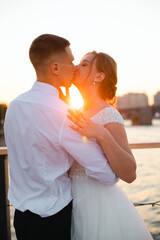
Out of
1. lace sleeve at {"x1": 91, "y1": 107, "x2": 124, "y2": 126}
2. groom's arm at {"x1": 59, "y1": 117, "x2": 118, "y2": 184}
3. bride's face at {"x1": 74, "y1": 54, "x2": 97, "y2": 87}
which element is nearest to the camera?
groom's arm at {"x1": 59, "y1": 117, "x2": 118, "y2": 184}

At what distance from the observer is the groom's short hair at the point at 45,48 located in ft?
5.37

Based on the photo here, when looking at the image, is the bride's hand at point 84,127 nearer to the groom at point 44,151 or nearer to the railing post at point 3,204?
the groom at point 44,151

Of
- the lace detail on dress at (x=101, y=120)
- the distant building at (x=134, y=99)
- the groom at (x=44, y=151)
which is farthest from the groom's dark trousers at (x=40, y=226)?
the distant building at (x=134, y=99)

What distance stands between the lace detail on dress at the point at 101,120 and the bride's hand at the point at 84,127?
1.07ft

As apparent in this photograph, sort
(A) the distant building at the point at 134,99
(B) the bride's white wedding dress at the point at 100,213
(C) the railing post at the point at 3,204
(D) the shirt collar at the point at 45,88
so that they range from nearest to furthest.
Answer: (D) the shirt collar at the point at 45,88 → (B) the bride's white wedding dress at the point at 100,213 → (C) the railing post at the point at 3,204 → (A) the distant building at the point at 134,99

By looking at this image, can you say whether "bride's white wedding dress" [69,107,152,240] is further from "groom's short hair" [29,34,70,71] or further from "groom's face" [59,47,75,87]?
"groom's short hair" [29,34,70,71]

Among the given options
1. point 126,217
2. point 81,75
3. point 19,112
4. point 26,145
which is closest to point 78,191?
point 126,217

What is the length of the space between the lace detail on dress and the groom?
7.8 inches

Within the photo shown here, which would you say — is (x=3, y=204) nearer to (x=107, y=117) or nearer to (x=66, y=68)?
(x=107, y=117)

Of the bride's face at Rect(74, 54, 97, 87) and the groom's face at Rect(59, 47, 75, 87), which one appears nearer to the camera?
the groom's face at Rect(59, 47, 75, 87)

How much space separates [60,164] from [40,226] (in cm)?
38

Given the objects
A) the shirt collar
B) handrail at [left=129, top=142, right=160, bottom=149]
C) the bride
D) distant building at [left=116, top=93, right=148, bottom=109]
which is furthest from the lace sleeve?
distant building at [left=116, top=93, right=148, bottom=109]

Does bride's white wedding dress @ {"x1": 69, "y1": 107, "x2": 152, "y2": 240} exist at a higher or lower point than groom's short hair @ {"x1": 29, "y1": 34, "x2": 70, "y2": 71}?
lower

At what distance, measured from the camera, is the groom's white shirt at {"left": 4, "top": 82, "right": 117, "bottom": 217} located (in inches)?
58.1
